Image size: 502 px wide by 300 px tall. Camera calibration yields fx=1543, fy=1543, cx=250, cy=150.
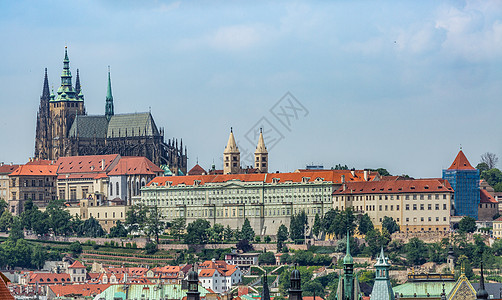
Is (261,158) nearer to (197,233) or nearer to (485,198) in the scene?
(197,233)

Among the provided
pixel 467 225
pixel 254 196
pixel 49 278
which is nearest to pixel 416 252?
pixel 467 225

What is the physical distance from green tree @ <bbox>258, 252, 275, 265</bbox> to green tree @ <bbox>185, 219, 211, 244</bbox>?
12051 mm

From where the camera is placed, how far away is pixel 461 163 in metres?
175

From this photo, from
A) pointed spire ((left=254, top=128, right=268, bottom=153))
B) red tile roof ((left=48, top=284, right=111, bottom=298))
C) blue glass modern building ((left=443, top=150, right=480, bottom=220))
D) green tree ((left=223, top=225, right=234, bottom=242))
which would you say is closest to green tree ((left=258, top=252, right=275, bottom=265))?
green tree ((left=223, top=225, right=234, bottom=242))

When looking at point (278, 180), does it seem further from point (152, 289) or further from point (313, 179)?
point (152, 289)

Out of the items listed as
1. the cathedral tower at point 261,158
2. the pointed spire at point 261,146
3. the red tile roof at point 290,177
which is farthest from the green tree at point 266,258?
the cathedral tower at point 261,158

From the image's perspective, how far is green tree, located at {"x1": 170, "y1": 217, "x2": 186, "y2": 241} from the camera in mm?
180000

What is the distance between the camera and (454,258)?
15350cm

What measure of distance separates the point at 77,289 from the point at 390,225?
120 feet

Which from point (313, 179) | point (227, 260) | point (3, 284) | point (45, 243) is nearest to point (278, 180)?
point (313, 179)

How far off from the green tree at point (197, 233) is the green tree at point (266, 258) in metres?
12.1

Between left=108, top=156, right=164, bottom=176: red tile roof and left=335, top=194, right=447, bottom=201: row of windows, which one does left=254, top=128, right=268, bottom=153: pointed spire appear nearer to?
left=108, top=156, right=164, bottom=176: red tile roof

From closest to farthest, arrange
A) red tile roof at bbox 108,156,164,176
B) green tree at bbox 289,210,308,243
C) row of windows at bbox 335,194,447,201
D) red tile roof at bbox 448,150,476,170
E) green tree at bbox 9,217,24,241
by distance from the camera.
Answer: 1. row of windows at bbox 335,194,447,201
2. green tree at bbox 289,210,308,243
3. red tile roof at bbox 448,150,476,170
4. green tree at bbox 9,217,24,241
5. red tile roof at bbox 108,156,164,176

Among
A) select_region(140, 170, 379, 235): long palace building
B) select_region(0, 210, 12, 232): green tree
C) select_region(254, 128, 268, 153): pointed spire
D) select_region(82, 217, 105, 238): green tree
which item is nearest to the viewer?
select_region(140, 170, 379, 235): long palace building
